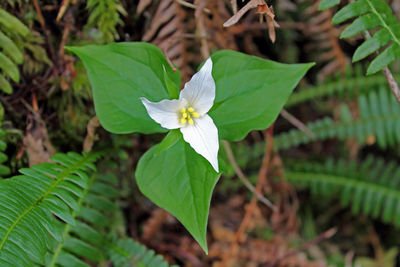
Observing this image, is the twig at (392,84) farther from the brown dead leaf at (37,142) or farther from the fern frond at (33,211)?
the brown dead leaf at (37,142)

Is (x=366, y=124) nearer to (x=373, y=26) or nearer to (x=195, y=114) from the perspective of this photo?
(x=373, y=26)

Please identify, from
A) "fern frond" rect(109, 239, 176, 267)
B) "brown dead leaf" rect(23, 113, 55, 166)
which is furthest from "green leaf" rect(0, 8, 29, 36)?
"fern frond" rect(109, 239, 176, 267)

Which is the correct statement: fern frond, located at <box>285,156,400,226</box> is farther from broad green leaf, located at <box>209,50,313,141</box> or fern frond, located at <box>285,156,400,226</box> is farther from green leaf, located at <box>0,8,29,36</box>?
green leaf, located at <box>0,8,29,36</box>

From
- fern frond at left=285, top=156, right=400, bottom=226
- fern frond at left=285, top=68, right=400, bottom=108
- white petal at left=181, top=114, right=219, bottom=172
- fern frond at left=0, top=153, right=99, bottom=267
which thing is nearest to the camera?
fern frond at left=0, top=153, right=99, bottom=267

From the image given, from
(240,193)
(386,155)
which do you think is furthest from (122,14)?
(386,155)

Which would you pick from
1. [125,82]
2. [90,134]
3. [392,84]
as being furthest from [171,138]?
[392,84]

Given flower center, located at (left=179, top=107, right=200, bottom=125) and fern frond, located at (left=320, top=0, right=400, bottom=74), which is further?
fern frond, located at (left=320, top=0, right=400, bottom=74)
